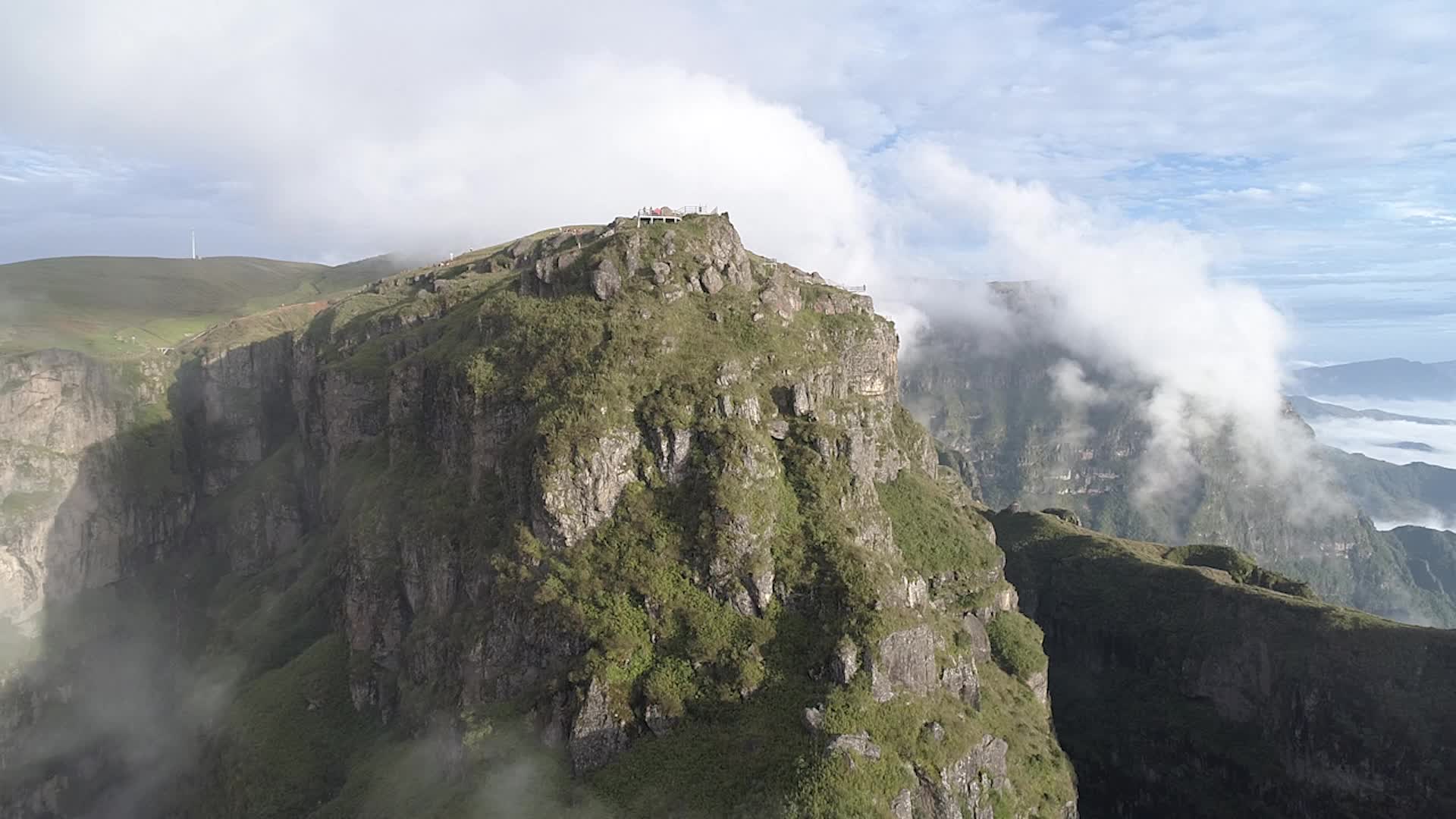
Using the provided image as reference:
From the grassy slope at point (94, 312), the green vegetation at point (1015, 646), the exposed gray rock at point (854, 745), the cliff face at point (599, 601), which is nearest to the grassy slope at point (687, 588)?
the cliff face at point (599, 601)

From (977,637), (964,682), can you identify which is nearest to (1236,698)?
(977,637)

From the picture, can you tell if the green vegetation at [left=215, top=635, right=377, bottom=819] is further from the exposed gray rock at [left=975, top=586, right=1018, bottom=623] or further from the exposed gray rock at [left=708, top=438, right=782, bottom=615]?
the exposed gray rock at [left=975, top=586, right=1018, bottom=623]

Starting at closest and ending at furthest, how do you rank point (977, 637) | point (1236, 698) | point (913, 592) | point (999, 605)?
point (913, 592) < point (977, 637) < point (999, 605) < point (1236, 698)

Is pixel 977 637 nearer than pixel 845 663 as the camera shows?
No

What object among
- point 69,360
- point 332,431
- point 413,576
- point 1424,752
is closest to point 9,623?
point 69,360

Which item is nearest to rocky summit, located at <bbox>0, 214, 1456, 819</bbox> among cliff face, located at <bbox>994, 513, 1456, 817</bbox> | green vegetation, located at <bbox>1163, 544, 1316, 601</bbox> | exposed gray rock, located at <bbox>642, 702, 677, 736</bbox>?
exposed gray rock, located at <bbox>642, 702, 677, 736</bbox>

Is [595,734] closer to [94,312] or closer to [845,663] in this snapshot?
[845,663]

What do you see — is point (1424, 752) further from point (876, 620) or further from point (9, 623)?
point (9, 623)
